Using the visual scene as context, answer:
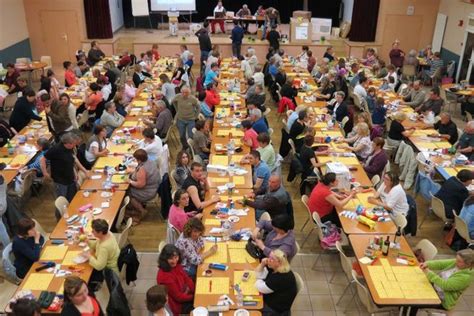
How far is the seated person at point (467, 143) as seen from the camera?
356 inches

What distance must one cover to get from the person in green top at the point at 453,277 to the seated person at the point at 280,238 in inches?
68.1

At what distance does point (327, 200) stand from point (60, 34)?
16.5 metres

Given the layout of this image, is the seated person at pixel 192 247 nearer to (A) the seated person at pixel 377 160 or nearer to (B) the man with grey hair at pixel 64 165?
(B) the man with grey hair at pixel 64 165

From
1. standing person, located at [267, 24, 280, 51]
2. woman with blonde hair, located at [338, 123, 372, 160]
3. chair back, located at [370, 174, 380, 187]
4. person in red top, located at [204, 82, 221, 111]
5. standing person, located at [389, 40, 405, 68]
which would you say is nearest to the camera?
chair back, located at [370, 174, 380, 187]

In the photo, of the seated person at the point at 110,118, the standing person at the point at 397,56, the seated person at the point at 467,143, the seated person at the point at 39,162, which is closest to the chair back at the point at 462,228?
the seated person at the point at 467,143

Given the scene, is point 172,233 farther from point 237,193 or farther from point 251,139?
point 251,139

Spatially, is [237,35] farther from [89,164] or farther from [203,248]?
[203,248]

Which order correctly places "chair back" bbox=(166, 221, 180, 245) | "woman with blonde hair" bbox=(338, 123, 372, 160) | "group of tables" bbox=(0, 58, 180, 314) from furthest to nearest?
"woman with blonde hair" bbox=(338, 123, 372, 160), "chair back" bbox=(166, 221, 180, 245), "group of tables" bbox=(0, 58, 180, 314)

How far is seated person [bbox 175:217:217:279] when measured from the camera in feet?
18.4

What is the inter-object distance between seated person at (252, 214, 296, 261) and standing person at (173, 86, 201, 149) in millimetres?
4834

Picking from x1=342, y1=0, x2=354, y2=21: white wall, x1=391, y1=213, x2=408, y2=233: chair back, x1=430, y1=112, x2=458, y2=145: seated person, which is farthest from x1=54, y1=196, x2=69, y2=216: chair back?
x1=342, y1=0, x2=354, y2=21: white wall

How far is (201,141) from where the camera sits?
895 cm

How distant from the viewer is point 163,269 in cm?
508

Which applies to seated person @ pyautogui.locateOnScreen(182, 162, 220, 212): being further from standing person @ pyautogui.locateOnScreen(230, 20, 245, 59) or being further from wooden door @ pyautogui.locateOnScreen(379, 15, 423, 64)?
wooden door @ pyautogui.locateOnScreen(379, 15, 423, 64)
